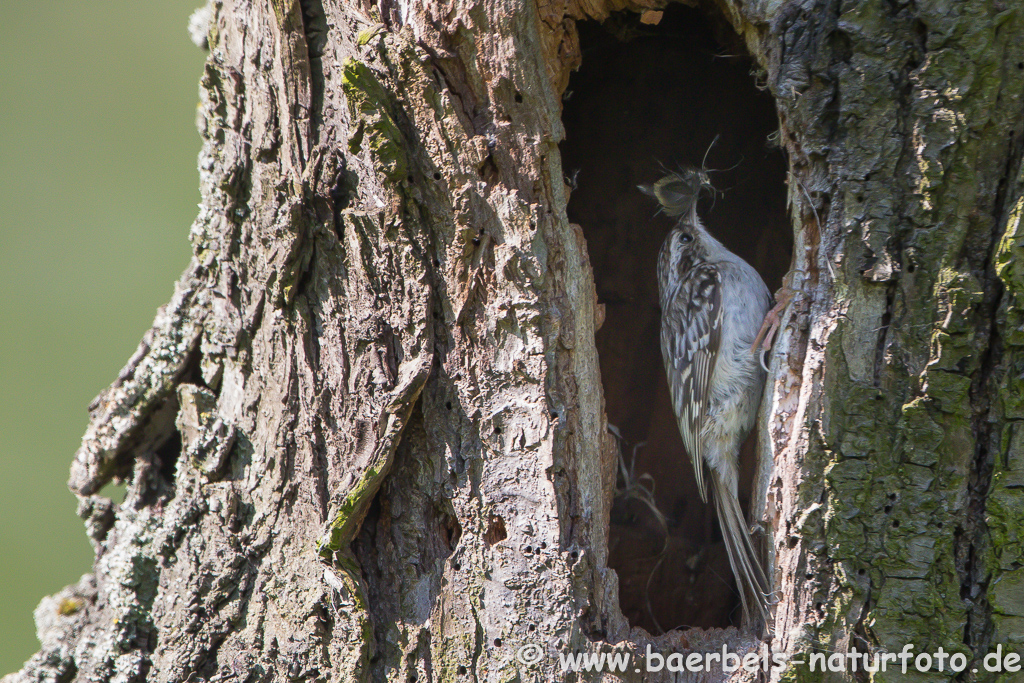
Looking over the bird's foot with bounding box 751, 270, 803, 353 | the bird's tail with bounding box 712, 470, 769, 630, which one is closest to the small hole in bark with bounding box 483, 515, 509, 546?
the bird's tail with bounding box 712, 470, 769, 630

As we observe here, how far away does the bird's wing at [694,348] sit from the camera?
9.14 feet

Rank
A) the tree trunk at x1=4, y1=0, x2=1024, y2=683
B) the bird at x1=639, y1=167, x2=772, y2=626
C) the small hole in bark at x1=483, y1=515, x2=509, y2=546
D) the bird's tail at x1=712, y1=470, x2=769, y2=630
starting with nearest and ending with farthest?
the tree trunk at x1=4, y1=0, x2=1024, y2=683 → the small hole in bark at x1=483, y1=515, x2=509, y2=546 → the bird's tail at x1=712, y1=470, x2=769, y2=630 → the bird at x1=639, y1=167, x2=772, y2=626

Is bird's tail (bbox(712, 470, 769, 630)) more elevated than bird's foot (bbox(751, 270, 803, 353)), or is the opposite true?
bird's foot (bbox(751, 270, 803, 353))

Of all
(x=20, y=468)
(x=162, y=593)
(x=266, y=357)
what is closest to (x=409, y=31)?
→ (x=266, y=357)

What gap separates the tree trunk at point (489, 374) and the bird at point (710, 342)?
59cm

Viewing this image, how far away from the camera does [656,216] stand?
9.98ft

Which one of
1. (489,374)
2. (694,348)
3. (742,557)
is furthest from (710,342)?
(489,374)

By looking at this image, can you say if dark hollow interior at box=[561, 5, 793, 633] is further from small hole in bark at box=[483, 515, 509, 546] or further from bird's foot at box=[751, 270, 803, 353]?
small hole in bark at box=[483, 515, 509, 546]

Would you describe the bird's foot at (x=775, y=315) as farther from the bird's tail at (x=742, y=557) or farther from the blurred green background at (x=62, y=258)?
the blurred green background at (x=62, y=258)

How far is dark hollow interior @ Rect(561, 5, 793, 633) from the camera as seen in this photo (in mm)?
2781

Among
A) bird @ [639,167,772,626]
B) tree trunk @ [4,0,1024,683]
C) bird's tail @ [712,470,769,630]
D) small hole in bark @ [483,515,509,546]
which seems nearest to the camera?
tree trunk @ [4,0,1024,683]

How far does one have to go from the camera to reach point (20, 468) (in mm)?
5055

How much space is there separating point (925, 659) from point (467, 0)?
→ 6.28 ft

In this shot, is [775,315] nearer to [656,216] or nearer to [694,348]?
[694,348]
